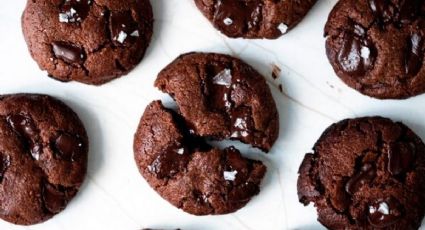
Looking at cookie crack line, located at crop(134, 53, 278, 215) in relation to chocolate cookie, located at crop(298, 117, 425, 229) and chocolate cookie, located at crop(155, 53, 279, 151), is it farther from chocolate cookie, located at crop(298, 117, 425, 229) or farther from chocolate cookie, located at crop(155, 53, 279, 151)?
chocolate cookie, located at crop(298, 117, 425, 229)

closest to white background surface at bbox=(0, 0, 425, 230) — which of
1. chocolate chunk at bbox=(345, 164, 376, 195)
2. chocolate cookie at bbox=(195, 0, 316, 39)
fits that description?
chocolate cookie at bbox=(195, 0, 316, 39)

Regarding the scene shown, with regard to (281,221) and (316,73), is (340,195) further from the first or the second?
(316,73)

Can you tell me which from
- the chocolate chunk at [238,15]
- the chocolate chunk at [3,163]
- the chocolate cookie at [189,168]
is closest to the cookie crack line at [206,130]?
the chocolate cookie at [189,168]

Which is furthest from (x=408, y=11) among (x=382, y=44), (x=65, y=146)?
(x=65, y=146)

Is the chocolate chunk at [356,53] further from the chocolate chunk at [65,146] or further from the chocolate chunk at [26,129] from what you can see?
the chocolate chunk at [26,129]

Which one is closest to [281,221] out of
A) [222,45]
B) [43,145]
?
[222,45]
